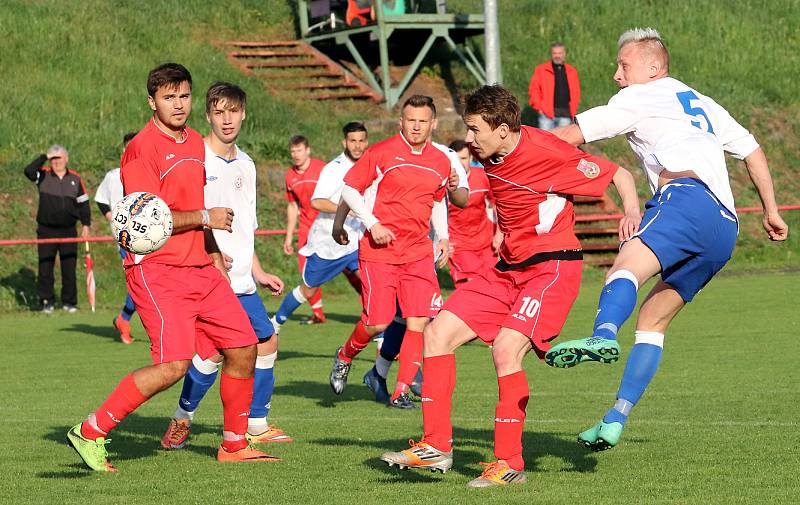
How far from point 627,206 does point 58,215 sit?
13.3m

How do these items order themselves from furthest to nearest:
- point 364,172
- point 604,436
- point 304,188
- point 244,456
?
1. point 304,188
2. point 364,172
3. point 244,456
4. point 604,436

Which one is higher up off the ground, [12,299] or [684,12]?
[684,12]

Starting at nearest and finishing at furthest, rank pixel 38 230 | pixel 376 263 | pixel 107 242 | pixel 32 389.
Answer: pixel 376 263 → pixel 32 389 → pixel 38 230 → pixel 107 242

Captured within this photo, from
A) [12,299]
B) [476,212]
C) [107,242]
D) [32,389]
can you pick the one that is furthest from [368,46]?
[32,389]

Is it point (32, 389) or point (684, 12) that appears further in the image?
point (684, 12)

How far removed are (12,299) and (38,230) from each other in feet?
4.06

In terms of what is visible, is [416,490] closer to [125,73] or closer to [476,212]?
[476,212]

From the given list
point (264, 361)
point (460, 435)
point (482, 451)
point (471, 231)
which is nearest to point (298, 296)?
point (471, 231)

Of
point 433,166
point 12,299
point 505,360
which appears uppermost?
point 433,166

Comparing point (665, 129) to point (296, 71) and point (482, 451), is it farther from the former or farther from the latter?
point (296, 71)

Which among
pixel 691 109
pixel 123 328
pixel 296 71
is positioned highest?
pixel 296 71

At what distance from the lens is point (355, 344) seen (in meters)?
9.98

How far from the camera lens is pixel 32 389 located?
11.3m

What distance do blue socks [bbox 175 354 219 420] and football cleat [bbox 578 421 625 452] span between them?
2701 millimetres
